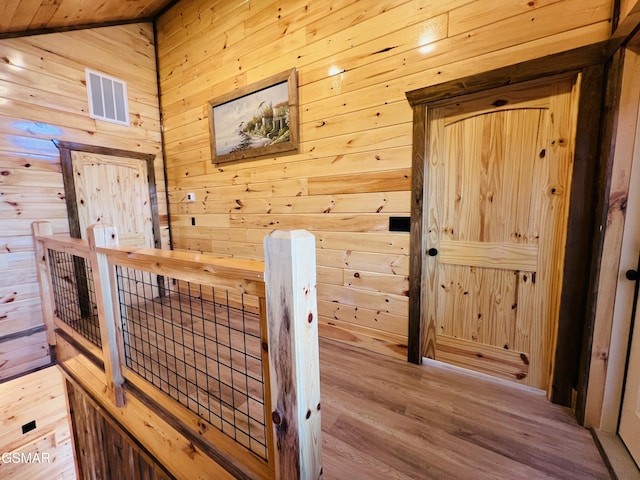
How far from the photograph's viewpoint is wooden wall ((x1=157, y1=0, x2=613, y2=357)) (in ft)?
5.12

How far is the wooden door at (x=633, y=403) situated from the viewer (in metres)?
1.19

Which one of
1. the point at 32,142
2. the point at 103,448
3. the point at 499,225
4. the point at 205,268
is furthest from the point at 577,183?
the point at 32,142

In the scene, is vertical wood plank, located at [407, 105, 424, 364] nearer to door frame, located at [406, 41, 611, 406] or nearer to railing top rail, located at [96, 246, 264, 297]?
door frame, located at [406, 41, 611, 406]

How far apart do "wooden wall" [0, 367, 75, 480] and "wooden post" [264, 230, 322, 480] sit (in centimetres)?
325

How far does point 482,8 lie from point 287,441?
7.93 feet

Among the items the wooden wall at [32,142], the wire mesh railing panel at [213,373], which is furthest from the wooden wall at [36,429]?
the wire mesh railing panel at [213,373]

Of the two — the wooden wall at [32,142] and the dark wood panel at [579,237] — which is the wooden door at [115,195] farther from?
the dark wood panel at [579,237]

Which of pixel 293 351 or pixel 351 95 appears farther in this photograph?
pixel 351 95

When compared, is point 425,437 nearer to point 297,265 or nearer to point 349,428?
point 349,428

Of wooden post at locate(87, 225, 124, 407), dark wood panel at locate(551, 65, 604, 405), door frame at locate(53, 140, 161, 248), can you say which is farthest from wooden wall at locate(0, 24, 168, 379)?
dark wood panel at locate(551, 65, 604, 405)

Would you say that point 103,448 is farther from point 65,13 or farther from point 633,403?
point 65,13

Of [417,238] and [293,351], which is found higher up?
[417,238]

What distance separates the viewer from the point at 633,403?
123 centimetres

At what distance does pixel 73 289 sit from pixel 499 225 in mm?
4018
